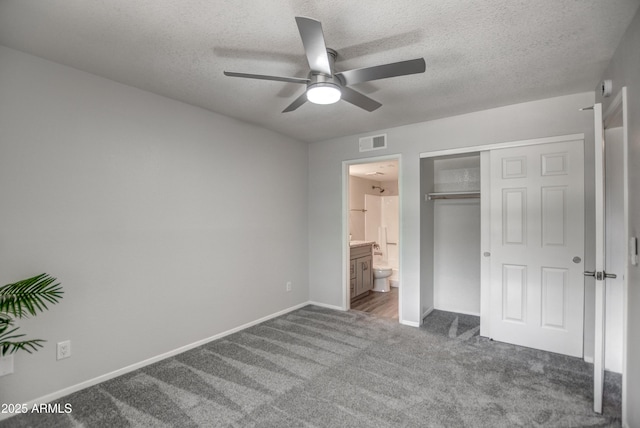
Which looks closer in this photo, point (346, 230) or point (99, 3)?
point (99, 3)

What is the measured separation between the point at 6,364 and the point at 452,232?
465cm

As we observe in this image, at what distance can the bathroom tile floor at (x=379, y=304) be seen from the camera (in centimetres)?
432

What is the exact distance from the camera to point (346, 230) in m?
4.37

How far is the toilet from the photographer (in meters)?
5.60

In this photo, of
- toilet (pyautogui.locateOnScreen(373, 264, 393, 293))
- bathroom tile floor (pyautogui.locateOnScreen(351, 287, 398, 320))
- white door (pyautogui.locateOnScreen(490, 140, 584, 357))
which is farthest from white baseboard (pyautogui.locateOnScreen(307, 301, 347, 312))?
white door (pyautogui.locateOnScreen(490, 140, 584, 357))

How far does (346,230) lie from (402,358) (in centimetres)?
190

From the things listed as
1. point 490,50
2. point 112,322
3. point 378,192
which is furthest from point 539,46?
point 378,192

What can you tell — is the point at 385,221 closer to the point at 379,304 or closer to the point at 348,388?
the point at 379,304

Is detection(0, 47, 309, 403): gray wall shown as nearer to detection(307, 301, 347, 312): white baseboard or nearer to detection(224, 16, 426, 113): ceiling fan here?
detection(307, 301, 347, 312): white baseboard

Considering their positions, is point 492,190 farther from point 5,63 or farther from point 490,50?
point 5,63

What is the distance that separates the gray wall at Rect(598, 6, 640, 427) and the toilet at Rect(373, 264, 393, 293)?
149 inches

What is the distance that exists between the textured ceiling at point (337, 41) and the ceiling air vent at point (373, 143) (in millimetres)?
1072

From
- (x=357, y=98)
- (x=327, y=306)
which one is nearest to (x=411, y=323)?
(x=327, y=306)

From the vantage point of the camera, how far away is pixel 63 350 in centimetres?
230
